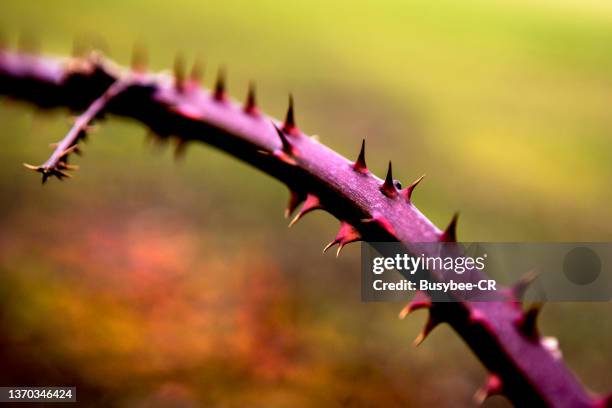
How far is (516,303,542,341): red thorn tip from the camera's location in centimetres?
33

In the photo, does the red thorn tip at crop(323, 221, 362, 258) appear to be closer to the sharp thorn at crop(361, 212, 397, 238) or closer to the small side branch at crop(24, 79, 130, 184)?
the sharp thorn at crop(361, 212, 397, 238)

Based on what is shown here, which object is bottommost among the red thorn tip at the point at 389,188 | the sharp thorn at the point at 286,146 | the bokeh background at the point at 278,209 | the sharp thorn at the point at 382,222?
the sharp thorn at the point at 382,222

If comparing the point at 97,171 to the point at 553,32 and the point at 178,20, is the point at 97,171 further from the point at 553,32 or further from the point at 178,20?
the point at 553,32

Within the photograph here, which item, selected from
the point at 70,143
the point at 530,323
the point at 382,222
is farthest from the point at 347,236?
the point at 70,143

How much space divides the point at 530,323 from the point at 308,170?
207 millimetres

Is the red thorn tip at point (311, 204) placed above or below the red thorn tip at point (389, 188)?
above

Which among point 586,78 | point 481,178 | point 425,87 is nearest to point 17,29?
point 425,87

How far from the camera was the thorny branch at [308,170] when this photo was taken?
33cm

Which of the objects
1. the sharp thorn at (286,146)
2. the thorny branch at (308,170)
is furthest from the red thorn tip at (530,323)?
the sharp thorn at (286,146)

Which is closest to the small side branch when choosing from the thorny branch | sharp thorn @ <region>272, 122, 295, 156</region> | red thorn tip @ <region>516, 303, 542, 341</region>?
the thorny branch

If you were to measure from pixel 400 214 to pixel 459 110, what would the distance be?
12.2 ft

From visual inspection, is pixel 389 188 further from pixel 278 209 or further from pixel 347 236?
Answer: pixel 278 209

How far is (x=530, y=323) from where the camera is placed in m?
0.33

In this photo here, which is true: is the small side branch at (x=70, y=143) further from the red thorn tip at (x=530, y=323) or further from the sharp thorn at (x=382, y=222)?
the red thorn tip at (x=530, y=323)
